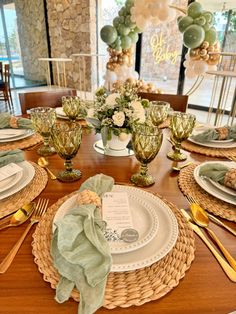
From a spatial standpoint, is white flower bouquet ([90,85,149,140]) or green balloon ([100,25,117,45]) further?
green balloon ([100,25,117,45])

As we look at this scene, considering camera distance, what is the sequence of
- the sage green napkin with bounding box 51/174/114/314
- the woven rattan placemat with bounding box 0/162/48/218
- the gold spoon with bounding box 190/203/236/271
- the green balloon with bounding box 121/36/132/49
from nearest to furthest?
the sage green napkin with bounding box 51/174/114/314
the gold spoon with bounding box 190/203/236/271
the woven rattan placemat with bounding box 0/162/48/218
the green balloon with bounding box 121/36/132/49

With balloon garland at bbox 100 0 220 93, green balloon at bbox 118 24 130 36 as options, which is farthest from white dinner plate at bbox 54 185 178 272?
green balloon at bbox 118 24 130 36

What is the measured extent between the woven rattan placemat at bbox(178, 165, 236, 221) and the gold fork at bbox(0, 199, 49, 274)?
416 mm

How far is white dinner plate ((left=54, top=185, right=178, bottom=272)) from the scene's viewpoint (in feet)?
1.42

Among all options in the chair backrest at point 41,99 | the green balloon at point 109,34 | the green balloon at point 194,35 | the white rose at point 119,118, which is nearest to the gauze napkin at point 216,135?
the white rose at point 119,118

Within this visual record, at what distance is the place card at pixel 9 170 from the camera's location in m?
0.69

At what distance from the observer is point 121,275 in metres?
0.44

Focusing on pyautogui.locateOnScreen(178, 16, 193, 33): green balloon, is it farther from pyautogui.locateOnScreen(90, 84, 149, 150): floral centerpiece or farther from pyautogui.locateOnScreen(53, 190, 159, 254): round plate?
pyautogui.locateOnScreen(53, 190, 159, 254): round plate

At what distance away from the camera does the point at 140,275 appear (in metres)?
0.43

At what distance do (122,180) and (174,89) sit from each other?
15.9 feet

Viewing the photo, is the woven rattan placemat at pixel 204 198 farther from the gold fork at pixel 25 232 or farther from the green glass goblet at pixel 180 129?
the gold fork at pixel 25 232

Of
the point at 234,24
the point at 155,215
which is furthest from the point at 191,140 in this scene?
the point at 234,24

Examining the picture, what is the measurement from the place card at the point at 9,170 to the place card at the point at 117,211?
1.00 feet

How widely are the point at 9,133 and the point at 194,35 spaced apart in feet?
7.57
